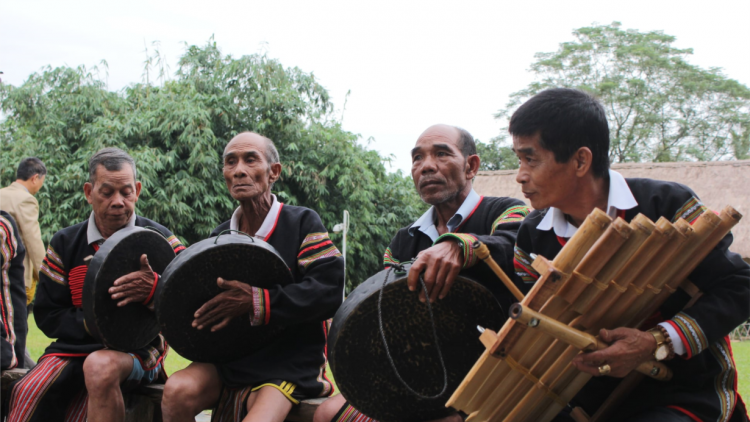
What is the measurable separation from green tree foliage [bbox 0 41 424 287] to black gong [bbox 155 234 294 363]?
10.1 meters

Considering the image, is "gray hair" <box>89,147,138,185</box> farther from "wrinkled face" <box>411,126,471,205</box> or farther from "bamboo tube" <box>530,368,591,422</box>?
"bamboo tube" <box>530,368,591,422</box>

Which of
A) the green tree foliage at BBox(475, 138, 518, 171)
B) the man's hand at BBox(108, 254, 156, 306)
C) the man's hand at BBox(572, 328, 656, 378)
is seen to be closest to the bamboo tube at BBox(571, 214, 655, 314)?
the man's hand at BBox(572, 328, 656, 378)

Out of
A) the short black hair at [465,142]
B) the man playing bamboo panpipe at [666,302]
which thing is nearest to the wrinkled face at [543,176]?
the man playing bamboo panpipe at [666,302]

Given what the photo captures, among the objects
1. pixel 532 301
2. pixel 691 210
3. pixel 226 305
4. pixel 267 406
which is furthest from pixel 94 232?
pixel 691 210

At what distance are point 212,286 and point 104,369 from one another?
0.85 metres

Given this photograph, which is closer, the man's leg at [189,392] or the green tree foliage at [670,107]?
the man's leg at [189,392]

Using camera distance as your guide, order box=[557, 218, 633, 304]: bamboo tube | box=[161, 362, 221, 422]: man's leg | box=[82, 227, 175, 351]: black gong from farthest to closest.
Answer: box=[82, 227, 175, 351]: black gong < box=[161, 362, 221, 422]: man's leg < box=[557, 218, 633, 304]: bamboo tube

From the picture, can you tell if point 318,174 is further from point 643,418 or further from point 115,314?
point 643,418

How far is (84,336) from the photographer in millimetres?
3455

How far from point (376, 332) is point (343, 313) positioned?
0.15 m

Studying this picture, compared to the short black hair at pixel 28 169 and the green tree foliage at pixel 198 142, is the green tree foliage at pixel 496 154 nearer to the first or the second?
the green tree foliage at pixel 198 142

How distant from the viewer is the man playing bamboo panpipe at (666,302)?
1.89 metres

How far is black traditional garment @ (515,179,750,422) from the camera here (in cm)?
192

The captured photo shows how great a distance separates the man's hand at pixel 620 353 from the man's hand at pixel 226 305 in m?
1.58
